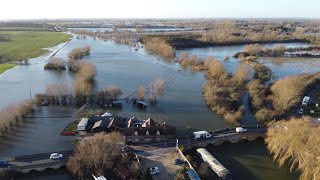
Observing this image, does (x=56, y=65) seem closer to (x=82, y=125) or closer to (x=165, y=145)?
(x=82, y=125)

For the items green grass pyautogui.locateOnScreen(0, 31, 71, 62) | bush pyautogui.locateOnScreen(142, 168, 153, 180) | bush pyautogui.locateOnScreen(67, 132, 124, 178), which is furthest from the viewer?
green grass pyautogui.locateOnScreen(0, 31, 71, 62)

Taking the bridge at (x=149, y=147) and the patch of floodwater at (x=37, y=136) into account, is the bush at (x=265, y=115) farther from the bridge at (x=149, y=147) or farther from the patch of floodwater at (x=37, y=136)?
the patch of floodwater at (x=37, y=136)

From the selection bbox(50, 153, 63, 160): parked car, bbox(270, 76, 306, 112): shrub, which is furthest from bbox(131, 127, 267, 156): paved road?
bbox(270, 76, 306, 112): shrub

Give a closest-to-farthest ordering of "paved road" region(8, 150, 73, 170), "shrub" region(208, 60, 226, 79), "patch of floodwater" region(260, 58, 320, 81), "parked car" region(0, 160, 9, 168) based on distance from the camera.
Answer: "parked car" region(0, 160, 9, 168)
"paved road" region(8, 150, 73, 170)
"shrub" region(208, 60, 226, 79)
"patch of floodwater" region(260, 58, 320, 81)

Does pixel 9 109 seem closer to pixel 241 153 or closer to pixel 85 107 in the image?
pixel 85 107

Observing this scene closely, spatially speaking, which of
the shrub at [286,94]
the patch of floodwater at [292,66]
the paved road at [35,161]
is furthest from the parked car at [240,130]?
the patch of floodwater at [292,66]

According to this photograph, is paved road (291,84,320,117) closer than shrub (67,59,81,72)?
Yes

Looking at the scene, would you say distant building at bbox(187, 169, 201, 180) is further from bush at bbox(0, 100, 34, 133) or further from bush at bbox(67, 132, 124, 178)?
bush at bbox(0, 100, 34, 133)
